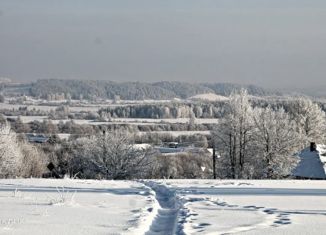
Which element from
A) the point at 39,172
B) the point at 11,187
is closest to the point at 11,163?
the point at 39,172

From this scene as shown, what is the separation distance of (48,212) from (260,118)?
41.1 meters

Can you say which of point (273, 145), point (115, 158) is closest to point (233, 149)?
point (273, 145)

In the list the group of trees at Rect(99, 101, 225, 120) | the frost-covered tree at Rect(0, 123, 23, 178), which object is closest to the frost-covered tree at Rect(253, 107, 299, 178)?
the frost-covered tree at Rect(0, 123, 23, 178)

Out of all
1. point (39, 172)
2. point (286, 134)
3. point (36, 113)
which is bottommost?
point (39, 172)

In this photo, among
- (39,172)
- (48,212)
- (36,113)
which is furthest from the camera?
(36,113)

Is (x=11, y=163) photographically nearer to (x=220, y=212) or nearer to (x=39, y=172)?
(x=39, y=172)

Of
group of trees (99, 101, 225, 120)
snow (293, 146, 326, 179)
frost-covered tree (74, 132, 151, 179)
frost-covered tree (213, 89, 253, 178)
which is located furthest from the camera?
group of trees (99, 101, 225, 120)

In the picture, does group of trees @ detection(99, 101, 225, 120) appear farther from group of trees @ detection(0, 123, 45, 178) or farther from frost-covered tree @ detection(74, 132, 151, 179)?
frost-covered tree @ detection(74, 132, 151, 179)

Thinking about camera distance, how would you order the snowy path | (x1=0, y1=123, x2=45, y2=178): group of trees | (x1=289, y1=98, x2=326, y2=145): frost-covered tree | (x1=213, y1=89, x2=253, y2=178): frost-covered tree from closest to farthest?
the snowy path → (x1=0, y1=123, x2=45, y2=178): group of trees → (x1=213, y1=89, x2=253, y2=178): frost-covered tree → (x1=289, y1=98, x2=326, y2=145): frost-covered tree

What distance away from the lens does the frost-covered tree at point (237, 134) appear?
4975 cm

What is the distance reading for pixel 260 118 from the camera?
51188 millimetres

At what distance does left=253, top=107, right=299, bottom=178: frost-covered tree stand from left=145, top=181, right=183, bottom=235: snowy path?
31.7 m

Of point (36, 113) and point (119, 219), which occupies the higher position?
point (36, 113)

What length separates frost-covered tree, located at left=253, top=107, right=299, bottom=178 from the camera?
158ft
